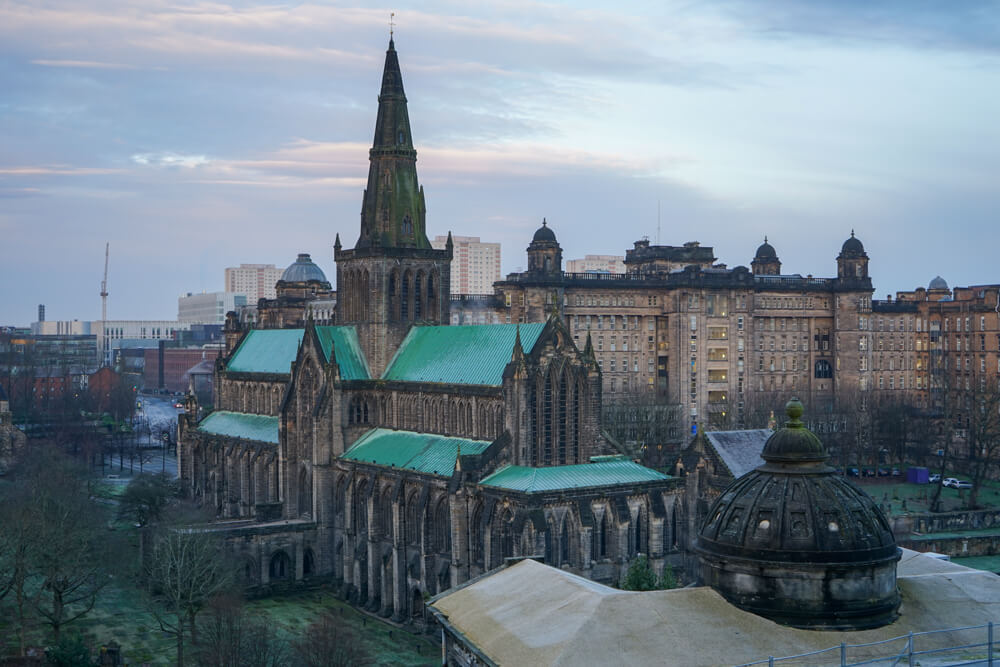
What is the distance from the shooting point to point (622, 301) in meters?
168

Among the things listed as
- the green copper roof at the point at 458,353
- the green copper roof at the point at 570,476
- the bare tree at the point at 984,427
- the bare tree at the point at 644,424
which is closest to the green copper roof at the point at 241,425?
the green copper roof at the point at 458,353

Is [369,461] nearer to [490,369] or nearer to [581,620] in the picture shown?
[490,369]

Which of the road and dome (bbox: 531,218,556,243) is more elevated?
dome (bbox: 531,218,556,243)

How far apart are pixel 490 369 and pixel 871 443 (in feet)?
264

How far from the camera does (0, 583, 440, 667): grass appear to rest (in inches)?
2763

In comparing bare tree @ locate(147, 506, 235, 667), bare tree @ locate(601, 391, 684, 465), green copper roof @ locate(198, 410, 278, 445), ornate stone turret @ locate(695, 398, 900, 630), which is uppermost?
ornate stone turret @ locate(695, 398, 900, 630)

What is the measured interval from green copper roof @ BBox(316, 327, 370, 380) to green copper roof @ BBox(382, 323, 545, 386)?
2.30 m

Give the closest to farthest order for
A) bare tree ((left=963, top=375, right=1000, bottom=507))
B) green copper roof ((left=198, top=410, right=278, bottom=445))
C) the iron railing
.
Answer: the iron railing, green copper roof ((left=198, top=410, right=278, bottom=445)), bare tree ((left=963, top=375, right=1000, bottom=507))

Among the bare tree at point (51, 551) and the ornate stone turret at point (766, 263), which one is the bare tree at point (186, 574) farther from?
the ornate stone turret at point (766, 263)

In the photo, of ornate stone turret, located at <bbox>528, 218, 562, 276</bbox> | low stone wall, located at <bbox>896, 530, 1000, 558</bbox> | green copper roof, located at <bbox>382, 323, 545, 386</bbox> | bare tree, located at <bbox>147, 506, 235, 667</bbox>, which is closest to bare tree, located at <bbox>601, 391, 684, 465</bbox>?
ornate stone turret, located at <bbox>528, 218, 562, 276</bbox>

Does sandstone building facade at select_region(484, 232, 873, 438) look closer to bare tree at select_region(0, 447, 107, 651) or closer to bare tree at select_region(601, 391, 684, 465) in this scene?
bare tree at select_region(601, 391, 684, 465)

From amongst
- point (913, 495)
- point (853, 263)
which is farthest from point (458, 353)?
point (853, 263)

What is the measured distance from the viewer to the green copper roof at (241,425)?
4291 inches

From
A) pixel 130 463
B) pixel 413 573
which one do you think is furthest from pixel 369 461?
pixel 130 463
